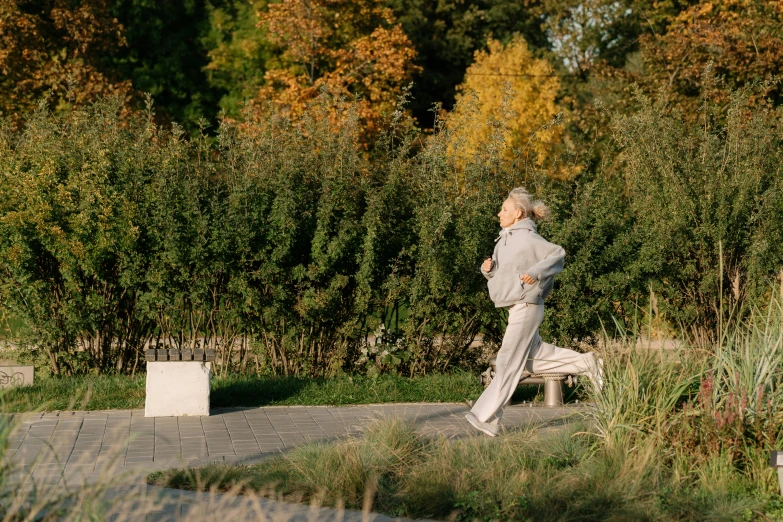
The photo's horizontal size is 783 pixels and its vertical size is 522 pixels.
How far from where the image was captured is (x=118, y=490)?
6566 mm

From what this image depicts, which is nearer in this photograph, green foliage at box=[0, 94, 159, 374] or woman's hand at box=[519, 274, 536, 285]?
woman's hand at box=[519, 274, 536, 285]

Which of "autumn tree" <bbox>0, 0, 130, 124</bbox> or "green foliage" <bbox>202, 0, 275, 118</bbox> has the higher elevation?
"green foliage" <bbox>202, 0, 275, 118</bbox>

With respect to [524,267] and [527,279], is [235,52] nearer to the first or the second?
[524,267]

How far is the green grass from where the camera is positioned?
1016 centimetres

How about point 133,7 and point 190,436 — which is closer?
point 190,436

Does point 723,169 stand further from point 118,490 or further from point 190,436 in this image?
point 118,490

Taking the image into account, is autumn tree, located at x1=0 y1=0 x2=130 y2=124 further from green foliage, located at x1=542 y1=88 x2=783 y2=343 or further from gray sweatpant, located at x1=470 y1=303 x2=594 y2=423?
gray sweatpant, located at x1=470 y1=303 x2=594 y2=423

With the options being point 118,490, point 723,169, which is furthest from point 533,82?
point 118,490

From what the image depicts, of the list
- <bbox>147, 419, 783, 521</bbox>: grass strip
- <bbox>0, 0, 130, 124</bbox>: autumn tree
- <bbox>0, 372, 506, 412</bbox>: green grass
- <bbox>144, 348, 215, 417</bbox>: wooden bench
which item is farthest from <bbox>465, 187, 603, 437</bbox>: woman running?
<bbox>0, 0, 130, 124</bbox>: autumn tree

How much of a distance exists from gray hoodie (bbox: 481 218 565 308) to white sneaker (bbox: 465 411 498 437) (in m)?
0.92

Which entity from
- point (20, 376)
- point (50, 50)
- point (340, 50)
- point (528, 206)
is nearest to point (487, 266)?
point (528, 206)

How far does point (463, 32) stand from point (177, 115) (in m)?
11.4

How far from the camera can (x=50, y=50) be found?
25.9 m

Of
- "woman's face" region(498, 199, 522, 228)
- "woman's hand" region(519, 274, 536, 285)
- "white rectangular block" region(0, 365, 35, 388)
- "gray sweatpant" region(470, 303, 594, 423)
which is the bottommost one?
"white rectangular block" region(0, 365, 35, 388)
